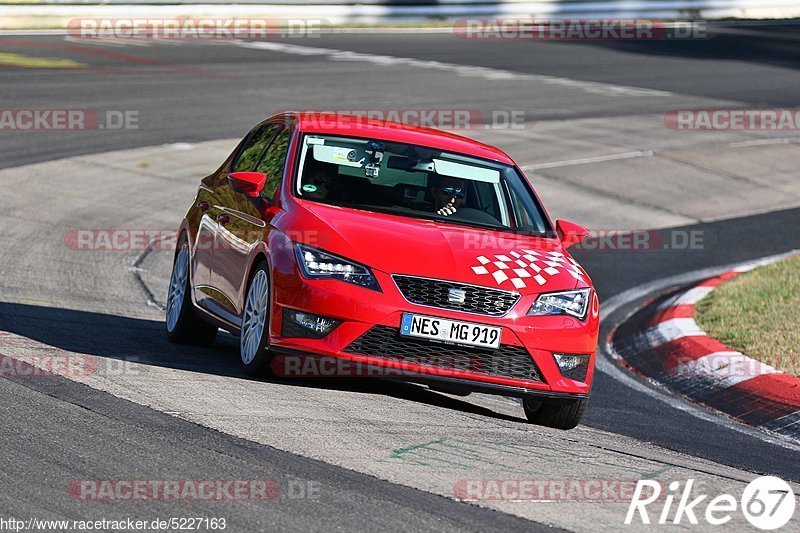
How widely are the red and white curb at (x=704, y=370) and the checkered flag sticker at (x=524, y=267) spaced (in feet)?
5.74

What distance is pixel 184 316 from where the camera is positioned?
9430 mm

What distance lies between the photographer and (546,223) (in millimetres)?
8914

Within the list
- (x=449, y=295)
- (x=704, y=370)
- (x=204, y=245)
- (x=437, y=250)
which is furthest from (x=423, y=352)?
(x=704, y=370)

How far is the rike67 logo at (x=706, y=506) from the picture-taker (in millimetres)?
5664

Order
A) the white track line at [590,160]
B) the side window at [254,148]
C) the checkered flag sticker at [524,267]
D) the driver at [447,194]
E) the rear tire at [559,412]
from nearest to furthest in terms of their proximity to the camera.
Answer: the checkered flag sticker at [524,267] < the rear tire at [559,412] < the driver at [447,194] < the side window at [254,148] < the white track line at [590,160]

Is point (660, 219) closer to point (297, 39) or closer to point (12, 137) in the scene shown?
point (12, 137)

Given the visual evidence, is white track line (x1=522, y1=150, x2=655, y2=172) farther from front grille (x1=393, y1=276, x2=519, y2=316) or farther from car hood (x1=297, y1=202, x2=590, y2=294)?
front grille (x1=393, y1=276, x2=519, y2=316)

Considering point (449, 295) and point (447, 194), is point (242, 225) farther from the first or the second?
point (449, 295)

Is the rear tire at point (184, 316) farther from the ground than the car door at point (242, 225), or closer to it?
closer to it

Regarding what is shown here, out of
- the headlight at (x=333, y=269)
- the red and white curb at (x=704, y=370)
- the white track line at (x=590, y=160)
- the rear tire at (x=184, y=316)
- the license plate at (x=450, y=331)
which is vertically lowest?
the white track line at (x=590, y=160)

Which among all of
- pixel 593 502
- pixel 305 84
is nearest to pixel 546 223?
pixel 593 502

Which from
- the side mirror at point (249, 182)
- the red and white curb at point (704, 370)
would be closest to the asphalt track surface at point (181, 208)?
the red and white curb at point (704, 370)

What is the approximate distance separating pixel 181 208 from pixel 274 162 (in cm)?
716

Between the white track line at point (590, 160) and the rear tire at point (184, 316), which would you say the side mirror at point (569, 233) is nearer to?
the rear tire at point (184, 316)
